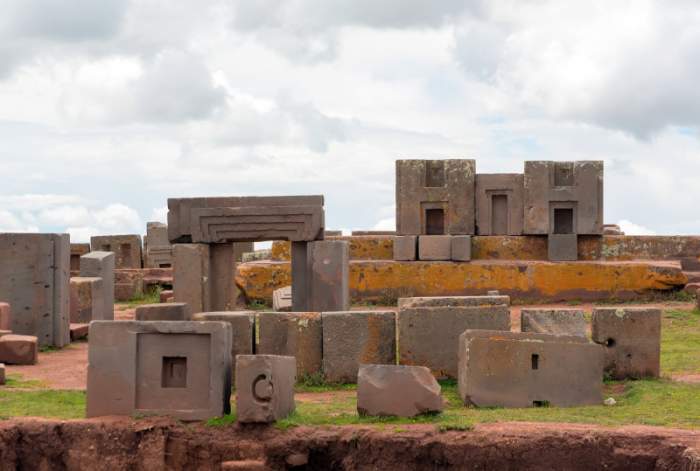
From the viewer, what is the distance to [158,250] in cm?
3241

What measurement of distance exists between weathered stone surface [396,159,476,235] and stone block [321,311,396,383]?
978 centimetres

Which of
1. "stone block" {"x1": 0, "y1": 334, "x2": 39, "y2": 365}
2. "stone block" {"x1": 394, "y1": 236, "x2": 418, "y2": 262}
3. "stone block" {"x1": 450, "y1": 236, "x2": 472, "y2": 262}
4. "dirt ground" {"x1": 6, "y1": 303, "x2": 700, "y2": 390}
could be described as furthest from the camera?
"stone block" {"x1": 394, "y1": 236, "x2": 418, "y2": 262}

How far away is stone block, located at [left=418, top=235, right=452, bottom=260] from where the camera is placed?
22578 mm

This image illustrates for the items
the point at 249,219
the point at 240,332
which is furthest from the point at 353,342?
the point at 249,219

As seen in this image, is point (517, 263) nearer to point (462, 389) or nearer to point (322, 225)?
point (322, 225)

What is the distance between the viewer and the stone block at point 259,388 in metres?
10.7

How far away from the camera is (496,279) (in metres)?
22.0

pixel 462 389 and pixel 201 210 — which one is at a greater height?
pixel 201 210

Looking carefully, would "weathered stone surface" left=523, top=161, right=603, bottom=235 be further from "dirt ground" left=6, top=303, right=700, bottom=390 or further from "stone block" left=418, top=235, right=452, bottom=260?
"dirt ground" left=6, top=303, right=700, bottom=390

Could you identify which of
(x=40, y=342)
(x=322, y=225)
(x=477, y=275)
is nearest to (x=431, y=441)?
(x=322, y=225)

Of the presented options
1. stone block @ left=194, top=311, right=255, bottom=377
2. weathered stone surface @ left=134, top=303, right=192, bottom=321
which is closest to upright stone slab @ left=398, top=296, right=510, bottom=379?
stone block @ left=194, top=311, right=255, bottom=377

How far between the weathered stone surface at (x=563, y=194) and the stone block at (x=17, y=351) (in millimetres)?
11375

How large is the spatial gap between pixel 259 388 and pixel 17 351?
627 centimetres

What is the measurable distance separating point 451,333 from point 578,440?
336cm
